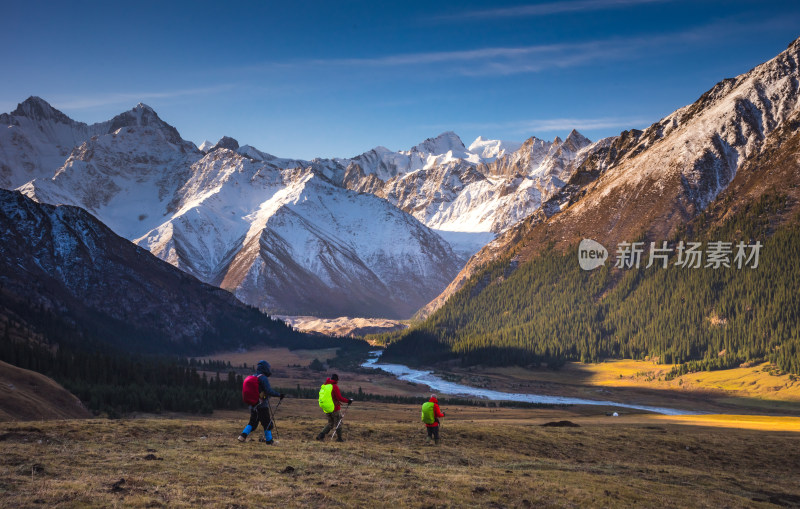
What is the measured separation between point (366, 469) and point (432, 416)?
12.8 metres

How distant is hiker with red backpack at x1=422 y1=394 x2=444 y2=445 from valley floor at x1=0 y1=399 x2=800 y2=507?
129 centimetres

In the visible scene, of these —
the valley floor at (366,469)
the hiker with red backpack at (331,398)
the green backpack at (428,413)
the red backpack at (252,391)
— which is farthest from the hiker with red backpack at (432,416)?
the red backpack at (252,391)

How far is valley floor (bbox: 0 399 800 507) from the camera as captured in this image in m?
22.6

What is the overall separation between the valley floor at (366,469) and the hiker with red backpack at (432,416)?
1289 millimetres

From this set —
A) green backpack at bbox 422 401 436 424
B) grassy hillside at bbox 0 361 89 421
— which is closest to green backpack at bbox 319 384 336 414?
green backpack at bbox 422 401 436 424

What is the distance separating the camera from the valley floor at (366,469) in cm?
2259

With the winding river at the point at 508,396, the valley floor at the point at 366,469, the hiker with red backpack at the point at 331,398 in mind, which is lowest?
the winding river at the point at 508,396

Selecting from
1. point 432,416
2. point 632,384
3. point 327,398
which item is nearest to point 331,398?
point 327,398

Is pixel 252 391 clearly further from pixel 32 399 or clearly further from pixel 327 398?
pixel 32 399

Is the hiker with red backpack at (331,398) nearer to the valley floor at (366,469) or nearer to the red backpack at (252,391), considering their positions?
the valley floor at (366,469)

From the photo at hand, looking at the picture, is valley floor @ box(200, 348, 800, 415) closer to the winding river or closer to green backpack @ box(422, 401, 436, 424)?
the winding river

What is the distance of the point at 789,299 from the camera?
16450 centimetres

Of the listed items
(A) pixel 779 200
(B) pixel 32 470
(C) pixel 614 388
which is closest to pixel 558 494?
(B) pixel 32 470

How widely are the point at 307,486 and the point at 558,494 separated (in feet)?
36.5
